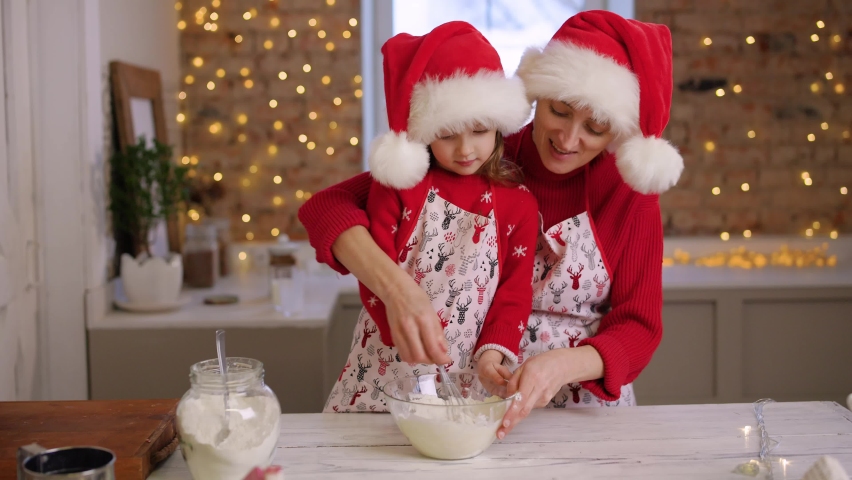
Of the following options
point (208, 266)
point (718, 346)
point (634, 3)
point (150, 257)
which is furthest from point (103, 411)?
point (634, 3)

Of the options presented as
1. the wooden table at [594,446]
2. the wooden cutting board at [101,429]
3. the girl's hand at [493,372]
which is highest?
the girl's hand at [493,372]

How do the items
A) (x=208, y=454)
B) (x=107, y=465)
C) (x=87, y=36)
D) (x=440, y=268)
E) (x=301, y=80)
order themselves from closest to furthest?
(x=107, y=465) < (x=208, y=454) < (x=440, y=268) < (x=87, y=36) < (x=301, y=80)

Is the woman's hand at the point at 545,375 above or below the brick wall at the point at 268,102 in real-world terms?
below

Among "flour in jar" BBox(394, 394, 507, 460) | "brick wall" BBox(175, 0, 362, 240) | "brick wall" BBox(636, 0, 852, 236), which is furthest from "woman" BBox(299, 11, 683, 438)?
"brick wall" BBox(636, 0, 852, 236)

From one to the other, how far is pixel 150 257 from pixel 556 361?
5.33 ft

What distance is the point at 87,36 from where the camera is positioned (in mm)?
2334

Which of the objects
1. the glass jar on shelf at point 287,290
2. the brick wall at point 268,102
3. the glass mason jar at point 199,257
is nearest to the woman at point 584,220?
the glass jar on shelf at point 287,290

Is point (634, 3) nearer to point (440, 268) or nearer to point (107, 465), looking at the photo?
point (440, 268)

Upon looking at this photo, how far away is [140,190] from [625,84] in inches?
63.0

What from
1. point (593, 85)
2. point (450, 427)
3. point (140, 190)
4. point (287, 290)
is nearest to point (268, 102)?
point (140, 190)

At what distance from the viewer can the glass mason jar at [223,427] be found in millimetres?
1037

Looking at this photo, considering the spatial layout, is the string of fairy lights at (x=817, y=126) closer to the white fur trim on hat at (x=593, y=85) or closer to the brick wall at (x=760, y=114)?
the brick wall at (x=760, y=114)

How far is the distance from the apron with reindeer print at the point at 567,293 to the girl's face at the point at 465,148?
213mm

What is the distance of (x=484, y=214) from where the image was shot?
61.1 inches
